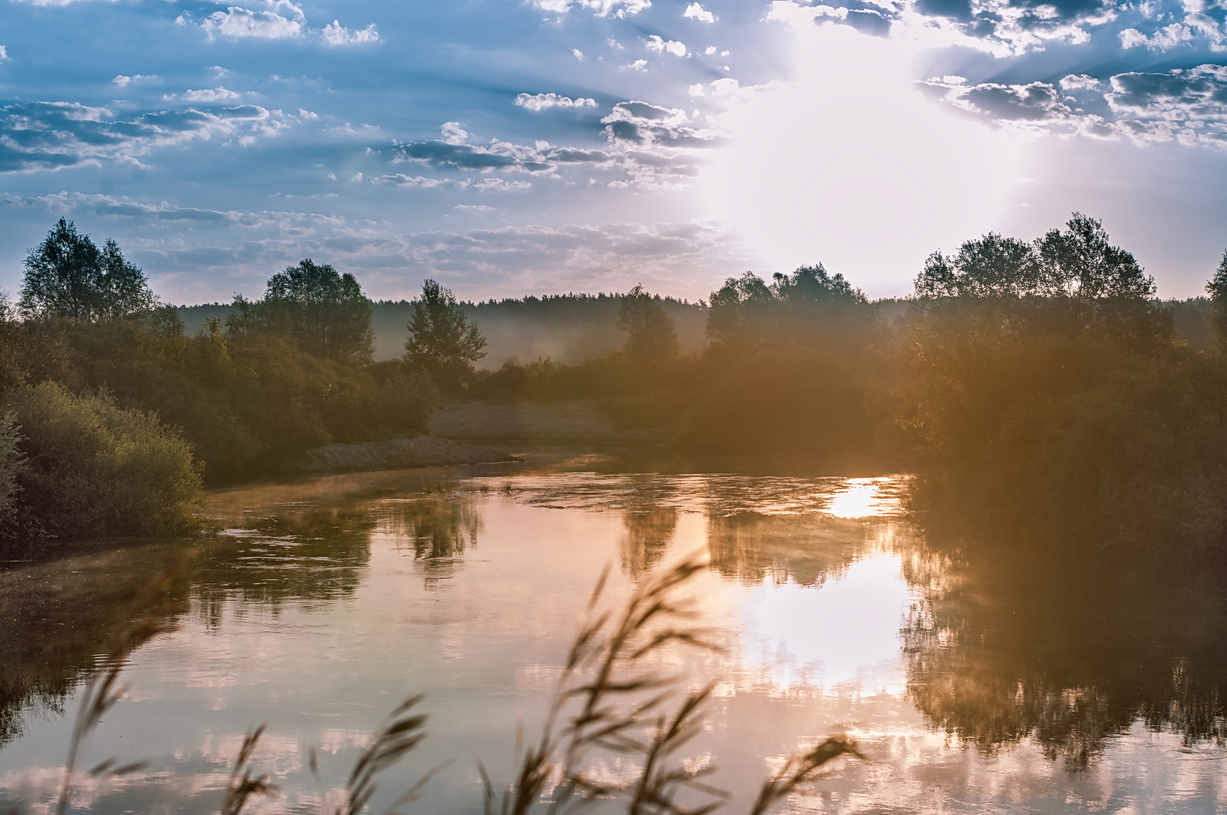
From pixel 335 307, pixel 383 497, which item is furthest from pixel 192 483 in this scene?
pixel 335 307

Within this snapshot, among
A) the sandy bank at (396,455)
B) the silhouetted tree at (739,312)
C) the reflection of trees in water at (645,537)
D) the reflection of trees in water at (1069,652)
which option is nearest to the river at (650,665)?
the reflection of trees in water at (1069,652)

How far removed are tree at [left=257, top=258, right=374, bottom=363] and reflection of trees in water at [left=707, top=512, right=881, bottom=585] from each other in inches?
2472

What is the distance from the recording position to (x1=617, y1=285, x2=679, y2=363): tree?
94625 millimetres

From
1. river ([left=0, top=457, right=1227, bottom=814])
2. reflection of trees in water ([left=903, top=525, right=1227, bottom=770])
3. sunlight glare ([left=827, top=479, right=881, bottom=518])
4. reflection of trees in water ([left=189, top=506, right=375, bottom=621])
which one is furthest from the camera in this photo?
sunlight glare ([left=827, top=479, right=881, bottom=518])

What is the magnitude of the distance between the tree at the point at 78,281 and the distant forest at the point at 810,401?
13 centimetres

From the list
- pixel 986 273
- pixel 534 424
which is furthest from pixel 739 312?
pixel 986 273

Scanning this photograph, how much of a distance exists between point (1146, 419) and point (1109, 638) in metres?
8.38

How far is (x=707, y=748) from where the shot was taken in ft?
35.0

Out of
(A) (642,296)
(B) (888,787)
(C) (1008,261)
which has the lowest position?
(B) (888,787)

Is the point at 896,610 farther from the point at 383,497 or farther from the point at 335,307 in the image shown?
the point at 335,307

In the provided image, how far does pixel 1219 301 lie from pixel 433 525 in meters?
53.9

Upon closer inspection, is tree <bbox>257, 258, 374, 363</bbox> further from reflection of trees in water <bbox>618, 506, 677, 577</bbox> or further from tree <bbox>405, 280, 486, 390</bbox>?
reflection of trees in water <bbox>618, 506, 677, 577</bbox>

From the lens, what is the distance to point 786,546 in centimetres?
2483

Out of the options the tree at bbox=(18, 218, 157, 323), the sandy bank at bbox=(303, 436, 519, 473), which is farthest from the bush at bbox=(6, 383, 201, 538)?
the tree at bbox=(18, 218, 157, 323)
